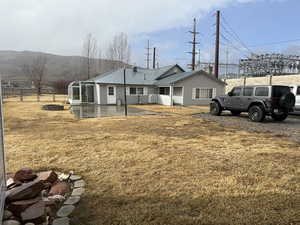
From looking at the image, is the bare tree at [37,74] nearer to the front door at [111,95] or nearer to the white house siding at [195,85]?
the front door at [111,95]

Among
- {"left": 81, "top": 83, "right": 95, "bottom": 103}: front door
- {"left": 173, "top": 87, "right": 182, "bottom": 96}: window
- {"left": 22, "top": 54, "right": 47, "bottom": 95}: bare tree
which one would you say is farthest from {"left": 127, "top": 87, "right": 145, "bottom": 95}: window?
{"left": 22, "top": 54, "right": 47, "bottom": 95}: bare tree

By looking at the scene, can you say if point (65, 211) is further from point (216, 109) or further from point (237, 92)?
point (216, 109)

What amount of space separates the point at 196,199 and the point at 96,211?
141 centimetres

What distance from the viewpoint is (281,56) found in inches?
1353

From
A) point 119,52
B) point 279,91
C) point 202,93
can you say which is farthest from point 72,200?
point 119,52

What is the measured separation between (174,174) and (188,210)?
113 cm

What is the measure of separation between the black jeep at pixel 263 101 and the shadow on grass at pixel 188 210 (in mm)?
7521

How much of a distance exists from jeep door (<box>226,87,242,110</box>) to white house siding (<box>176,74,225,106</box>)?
8195mm

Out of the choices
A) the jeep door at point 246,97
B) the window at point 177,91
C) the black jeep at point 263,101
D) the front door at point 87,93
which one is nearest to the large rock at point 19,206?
the black jeep at point 263,101

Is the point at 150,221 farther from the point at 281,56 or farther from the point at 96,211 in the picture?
A: the point at 281,56

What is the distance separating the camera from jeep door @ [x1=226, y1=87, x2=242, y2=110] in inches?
435

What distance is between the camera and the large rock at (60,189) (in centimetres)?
323

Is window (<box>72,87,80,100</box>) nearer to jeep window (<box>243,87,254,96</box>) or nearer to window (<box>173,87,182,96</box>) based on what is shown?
window (<box>173,87,182,96</box>)

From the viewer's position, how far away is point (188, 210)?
269cm
